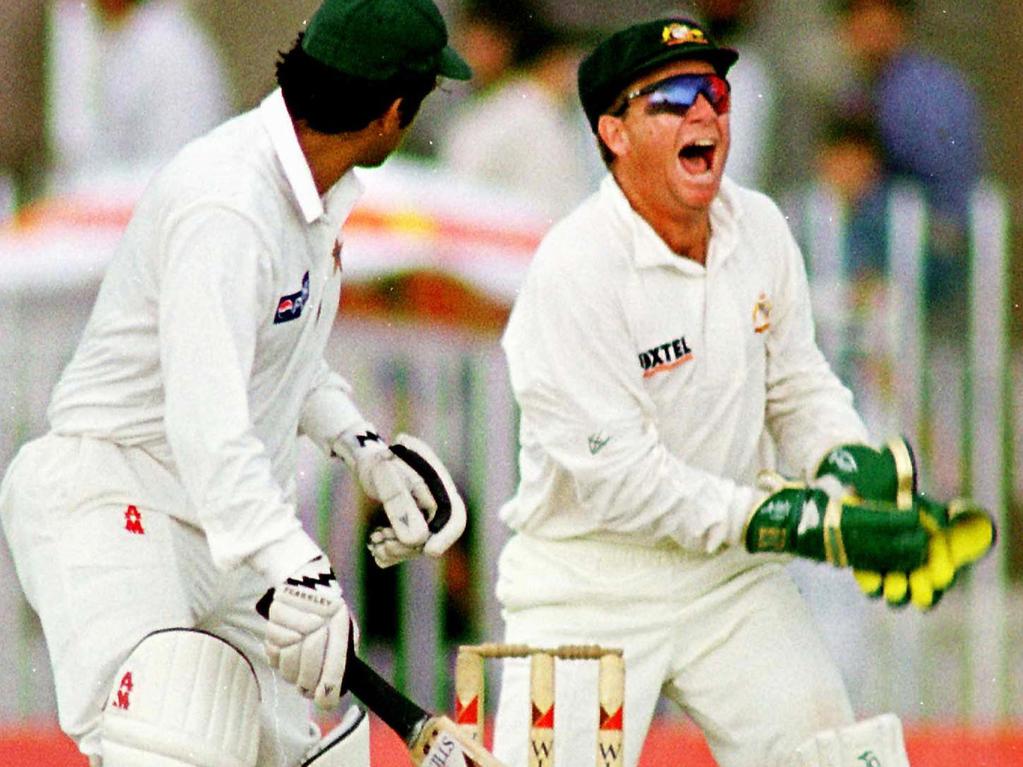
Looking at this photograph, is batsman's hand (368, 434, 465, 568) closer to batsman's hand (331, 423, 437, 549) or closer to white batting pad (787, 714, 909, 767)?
batsman's hand (331, 423, 437, 549)

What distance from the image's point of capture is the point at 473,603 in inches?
279

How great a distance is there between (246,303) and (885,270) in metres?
3.48

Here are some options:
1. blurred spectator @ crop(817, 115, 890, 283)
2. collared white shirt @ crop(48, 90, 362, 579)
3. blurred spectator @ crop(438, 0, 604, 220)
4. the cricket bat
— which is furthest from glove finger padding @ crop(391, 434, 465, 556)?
blurred spectator @ crop(438, 0, 604, 220)

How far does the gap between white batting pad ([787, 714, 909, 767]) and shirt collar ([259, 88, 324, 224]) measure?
4.11 ft

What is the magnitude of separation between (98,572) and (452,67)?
101 cm

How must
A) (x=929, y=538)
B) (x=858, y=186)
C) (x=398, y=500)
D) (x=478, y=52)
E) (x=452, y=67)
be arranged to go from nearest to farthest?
1. (x=452, y=67)
2. (x=398, y=500)
3. (x=929, y=538)
4. (x=858, y=186)
5. (x=478, y=52)

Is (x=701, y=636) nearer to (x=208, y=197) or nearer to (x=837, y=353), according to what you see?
(x=208, y=197)

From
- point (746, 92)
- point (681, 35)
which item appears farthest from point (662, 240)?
point (746, 92)

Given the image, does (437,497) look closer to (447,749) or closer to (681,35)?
(447,749)

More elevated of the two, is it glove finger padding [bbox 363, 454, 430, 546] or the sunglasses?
the sunglasses

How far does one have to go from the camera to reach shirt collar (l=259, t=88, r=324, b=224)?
14.0 feet

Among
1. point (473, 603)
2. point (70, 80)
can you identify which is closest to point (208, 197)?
point (473, 603)

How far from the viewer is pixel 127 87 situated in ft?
26.9

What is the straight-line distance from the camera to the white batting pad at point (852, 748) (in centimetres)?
457
